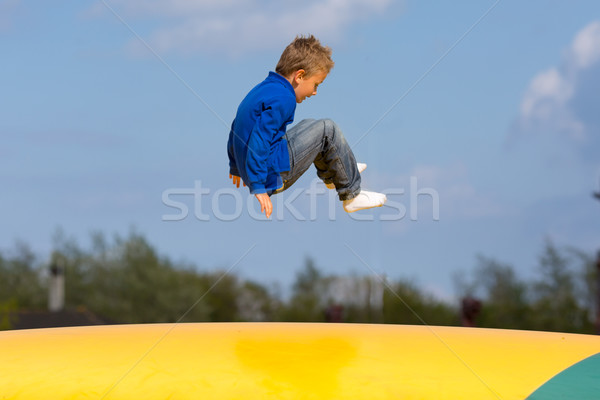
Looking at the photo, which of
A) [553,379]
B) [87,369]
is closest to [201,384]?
[87,369]

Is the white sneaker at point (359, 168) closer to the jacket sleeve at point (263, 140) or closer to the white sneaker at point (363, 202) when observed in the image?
the white sneaker at point (363, 202)

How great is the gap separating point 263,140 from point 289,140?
1.01ft

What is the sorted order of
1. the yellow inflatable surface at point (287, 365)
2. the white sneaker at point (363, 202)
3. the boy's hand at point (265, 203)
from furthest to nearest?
the white sneaker at point (363, 202), the boy's hand at point (265, 203), the yellow inflatable surface at point (287, 365)

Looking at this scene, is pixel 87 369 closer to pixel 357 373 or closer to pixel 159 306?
pixel 357 373

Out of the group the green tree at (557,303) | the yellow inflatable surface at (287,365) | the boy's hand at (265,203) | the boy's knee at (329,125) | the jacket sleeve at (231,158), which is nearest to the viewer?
the yellow inflatable surface at (287,365)

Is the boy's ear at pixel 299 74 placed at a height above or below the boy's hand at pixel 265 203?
above

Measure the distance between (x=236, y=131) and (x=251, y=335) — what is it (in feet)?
3.65

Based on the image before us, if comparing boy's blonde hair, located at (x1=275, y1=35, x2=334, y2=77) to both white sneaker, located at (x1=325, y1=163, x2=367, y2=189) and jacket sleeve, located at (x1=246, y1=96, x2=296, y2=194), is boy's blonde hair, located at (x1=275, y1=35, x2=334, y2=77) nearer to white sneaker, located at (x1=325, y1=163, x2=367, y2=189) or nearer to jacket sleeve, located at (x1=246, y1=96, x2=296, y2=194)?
jacket sleeve, located at (x1=246, y1=96, x2=296, y2=194)

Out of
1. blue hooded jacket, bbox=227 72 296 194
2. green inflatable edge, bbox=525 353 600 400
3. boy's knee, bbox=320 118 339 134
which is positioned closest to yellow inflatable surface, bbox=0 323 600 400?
green inflatable edge, bbox=525 353 600 400

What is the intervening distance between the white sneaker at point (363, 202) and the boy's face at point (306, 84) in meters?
0.73

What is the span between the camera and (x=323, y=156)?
12.8 ft

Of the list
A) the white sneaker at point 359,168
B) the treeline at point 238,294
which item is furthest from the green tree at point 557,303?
the white sneaker at point 359,168

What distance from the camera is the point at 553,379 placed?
2.58 m

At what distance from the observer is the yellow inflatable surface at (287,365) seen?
238 cm
